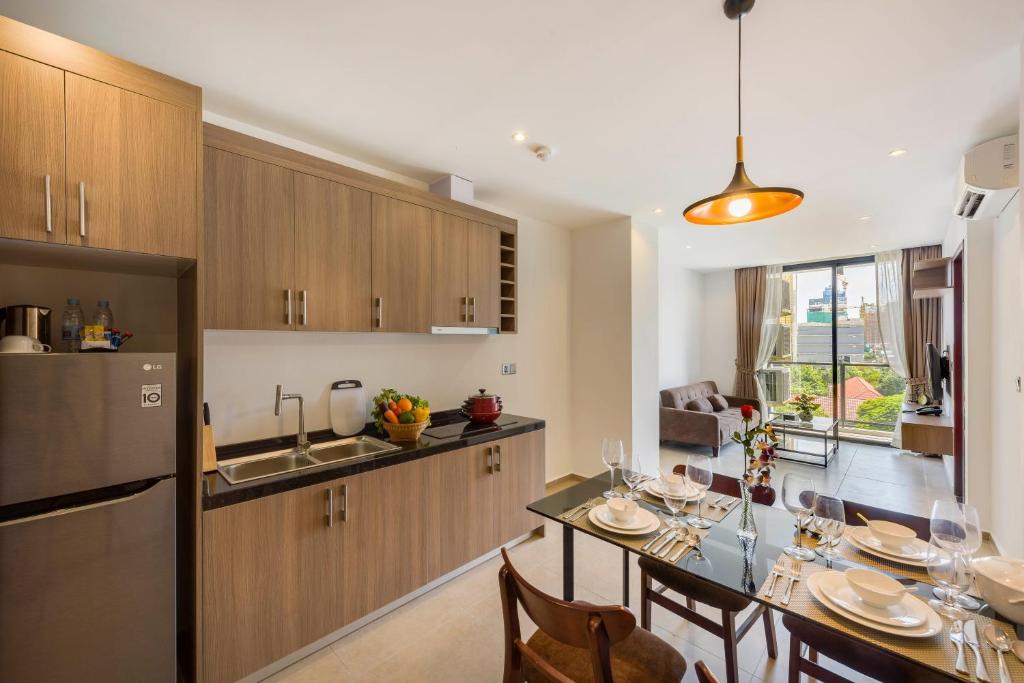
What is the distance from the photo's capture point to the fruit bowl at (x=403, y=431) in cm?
246

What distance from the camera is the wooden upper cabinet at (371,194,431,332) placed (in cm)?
252

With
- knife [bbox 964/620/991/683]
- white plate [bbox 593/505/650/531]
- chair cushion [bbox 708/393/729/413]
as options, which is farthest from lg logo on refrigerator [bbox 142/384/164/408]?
chair cushion [bbox 708/393/729/413]

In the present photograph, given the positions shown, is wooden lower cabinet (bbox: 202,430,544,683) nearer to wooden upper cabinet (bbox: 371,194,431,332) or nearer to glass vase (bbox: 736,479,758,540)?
wooden upper cabinet (bbox: 371,194,431,332)

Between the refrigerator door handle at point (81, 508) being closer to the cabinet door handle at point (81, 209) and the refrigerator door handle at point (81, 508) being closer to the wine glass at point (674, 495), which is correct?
the cabinet door handle at point (81, 209)

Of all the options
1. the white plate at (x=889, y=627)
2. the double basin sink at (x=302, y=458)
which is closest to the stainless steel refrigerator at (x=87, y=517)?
the double basin sink at (x=302, y=458)

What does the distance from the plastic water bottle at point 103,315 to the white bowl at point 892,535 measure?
2.99 metres

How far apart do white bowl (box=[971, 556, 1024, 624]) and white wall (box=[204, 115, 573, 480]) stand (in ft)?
9.14

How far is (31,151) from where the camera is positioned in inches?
52.9

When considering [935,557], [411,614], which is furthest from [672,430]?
[935,557]

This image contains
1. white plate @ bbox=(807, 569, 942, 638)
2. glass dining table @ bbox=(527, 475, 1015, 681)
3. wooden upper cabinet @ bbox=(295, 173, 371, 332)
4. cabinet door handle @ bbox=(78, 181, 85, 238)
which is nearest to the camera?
white plate @ bbox=(807, 569, 942, 638)

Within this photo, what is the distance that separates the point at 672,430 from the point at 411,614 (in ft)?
14.3

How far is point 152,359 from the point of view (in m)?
1.54

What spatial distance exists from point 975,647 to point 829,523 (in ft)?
1.42

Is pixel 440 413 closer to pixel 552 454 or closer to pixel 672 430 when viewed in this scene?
pixel 552 454
